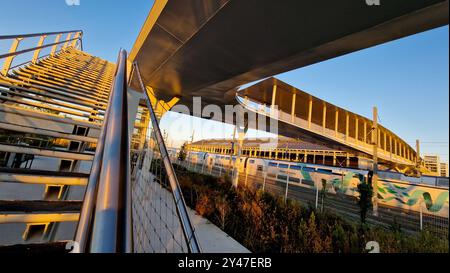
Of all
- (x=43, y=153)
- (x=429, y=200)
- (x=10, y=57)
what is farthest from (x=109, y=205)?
(x=429, y=200)

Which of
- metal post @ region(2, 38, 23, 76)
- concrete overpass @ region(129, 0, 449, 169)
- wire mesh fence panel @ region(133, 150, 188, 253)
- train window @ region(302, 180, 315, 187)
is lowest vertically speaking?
wire mesh fence panel @ region(133, 150, 188, 253)

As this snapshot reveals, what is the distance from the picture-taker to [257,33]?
9.19 feet

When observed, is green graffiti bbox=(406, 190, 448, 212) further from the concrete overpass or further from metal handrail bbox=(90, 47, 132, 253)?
metal handrail bbox=(90, 47, 132, 253)

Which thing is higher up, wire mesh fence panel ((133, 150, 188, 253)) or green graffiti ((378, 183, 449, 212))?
green graffiti ((378, 183, 449, 212))

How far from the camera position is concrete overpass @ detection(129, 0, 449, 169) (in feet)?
7.04

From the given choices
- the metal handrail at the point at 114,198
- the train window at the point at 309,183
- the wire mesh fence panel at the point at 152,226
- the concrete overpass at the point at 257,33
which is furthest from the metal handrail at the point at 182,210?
the train window at the point at 309,183

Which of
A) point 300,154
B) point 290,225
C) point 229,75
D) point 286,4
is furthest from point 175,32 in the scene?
point 300,154

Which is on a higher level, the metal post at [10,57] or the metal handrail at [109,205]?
the metal post at [10,57]

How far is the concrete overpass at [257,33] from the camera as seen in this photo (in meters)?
2.15

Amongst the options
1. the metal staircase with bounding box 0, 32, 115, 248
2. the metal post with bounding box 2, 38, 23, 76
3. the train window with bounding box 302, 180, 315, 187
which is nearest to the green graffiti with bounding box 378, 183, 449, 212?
the train window with bounding box 302, 180, 315, 187

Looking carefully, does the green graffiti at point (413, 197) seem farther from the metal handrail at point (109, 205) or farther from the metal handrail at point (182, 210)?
the metal handrail at point (109, 205)

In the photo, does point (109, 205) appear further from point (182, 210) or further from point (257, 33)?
point (257, 33)
